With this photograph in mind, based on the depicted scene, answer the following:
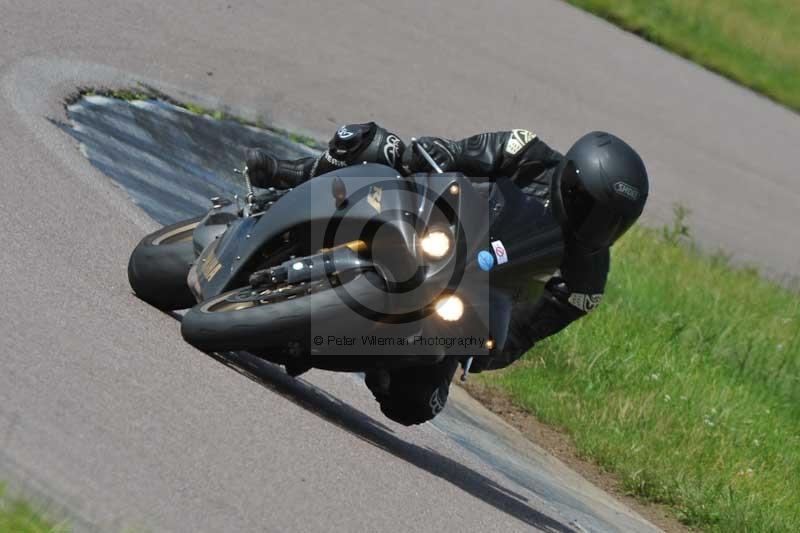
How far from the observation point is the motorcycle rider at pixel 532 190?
6117 mm

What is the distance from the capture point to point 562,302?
6461mm

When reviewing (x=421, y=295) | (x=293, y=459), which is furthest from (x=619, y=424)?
(x=293, y=459)

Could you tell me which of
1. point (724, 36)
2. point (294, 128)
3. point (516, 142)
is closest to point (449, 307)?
point (516, 142)

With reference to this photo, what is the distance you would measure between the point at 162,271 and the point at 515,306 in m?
1.66

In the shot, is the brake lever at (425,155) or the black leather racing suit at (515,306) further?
the black leather racing suit at (515,306)

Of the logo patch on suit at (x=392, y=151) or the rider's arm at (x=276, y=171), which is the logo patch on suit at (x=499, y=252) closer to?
the logo patch on suit at (x=392, y=151)

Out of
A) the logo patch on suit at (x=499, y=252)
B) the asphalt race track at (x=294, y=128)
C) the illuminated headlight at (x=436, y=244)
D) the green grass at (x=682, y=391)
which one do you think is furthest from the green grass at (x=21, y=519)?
the green grass at (x=682, y=391)

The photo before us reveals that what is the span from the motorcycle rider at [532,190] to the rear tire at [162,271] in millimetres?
513

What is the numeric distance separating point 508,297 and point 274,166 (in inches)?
53.7

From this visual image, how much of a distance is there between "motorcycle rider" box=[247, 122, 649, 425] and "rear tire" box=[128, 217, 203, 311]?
51cm

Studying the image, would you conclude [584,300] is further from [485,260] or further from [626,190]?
[485,260]

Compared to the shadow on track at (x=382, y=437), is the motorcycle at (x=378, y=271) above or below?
above

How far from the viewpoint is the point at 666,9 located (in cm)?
2028

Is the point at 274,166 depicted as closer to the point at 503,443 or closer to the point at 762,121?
the point at 503,443
